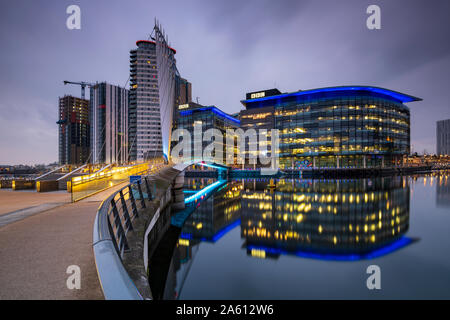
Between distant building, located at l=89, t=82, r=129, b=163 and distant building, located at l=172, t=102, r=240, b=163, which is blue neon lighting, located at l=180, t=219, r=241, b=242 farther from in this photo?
distant building, located at l=89, t=82, r=129, b=163

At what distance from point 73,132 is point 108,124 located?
3742 centimetres

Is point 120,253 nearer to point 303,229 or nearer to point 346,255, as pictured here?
point 346,255

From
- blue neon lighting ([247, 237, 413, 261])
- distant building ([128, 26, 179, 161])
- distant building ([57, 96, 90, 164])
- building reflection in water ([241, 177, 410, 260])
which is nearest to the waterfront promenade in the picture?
building reflection in water ([241, 177, 410, 260])

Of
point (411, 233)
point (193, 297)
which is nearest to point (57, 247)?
point (193, 297)

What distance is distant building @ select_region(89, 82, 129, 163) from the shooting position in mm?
146500

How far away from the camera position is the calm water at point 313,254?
9.20 m

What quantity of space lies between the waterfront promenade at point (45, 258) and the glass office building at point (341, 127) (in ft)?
282

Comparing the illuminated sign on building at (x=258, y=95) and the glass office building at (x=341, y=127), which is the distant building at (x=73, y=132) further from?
the glass office building at (x=341, y=127)

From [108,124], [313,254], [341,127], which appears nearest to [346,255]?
[313,254]

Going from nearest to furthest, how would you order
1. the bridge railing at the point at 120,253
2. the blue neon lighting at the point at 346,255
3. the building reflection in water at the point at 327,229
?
the bridge railing at the point at 120,253 < the blue neon lighting at the point at 346,255 < the building reflection in water at the point at 327,229

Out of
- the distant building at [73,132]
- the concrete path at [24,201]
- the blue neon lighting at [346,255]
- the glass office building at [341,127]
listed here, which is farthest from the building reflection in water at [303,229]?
the distant building at [73,132]

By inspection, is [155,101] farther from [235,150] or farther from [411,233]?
[411,233]

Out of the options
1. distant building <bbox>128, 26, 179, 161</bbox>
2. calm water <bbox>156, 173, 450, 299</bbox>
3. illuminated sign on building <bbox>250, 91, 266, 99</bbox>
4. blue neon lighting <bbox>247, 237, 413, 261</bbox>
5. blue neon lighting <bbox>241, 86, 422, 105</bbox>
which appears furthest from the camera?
distant building <bbox>128, 26, 179, 161</bbox>

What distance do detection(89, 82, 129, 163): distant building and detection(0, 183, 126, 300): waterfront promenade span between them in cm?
15128
